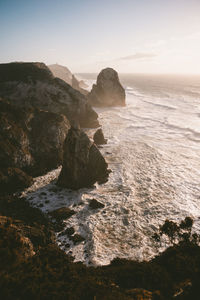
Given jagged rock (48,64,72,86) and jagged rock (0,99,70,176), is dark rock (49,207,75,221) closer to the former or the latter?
jagged rock (0,99,70,176)

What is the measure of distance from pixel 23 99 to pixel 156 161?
2393 centimetres

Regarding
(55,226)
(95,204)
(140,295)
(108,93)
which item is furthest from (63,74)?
(140,295)

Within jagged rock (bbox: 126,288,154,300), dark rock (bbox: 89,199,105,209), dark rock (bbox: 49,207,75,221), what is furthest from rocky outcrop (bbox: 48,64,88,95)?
jagged rock (bbox: 126,288,154,300)

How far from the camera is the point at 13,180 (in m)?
16.0

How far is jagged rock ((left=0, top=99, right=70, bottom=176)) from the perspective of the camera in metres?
17.1

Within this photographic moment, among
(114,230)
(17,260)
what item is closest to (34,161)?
(114,230)

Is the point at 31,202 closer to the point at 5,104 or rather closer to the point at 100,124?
the point at 5,104

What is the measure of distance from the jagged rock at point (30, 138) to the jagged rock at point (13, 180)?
0.65 m

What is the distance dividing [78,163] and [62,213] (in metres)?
4.83

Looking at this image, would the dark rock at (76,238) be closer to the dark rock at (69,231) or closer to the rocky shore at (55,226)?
the rocky shore at (55,226)

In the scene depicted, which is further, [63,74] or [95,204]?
[63,74]

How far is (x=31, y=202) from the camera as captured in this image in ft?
47.8

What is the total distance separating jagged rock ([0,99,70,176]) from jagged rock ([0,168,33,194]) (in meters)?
0.65

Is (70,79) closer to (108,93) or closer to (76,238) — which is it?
(108,93)
